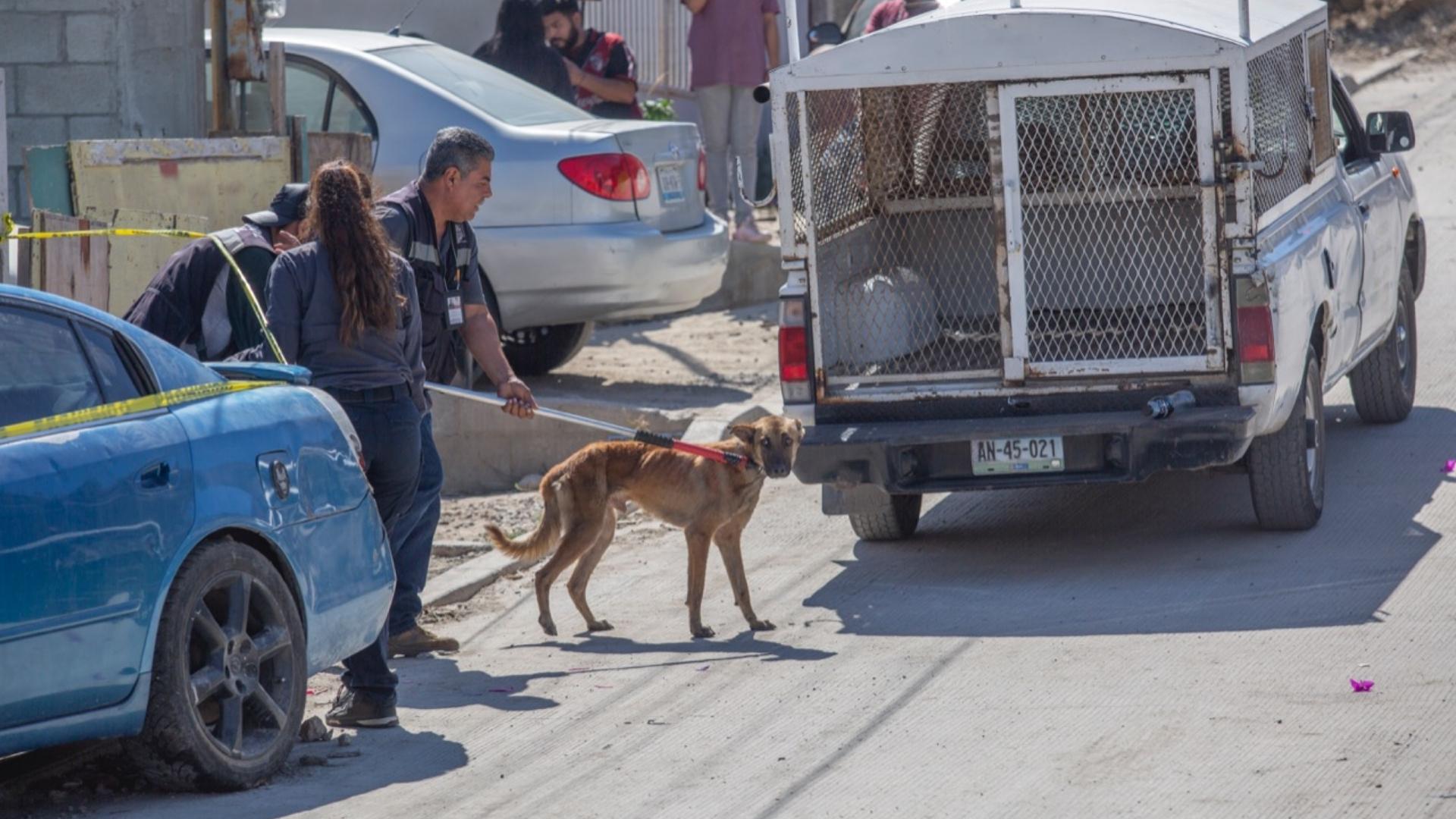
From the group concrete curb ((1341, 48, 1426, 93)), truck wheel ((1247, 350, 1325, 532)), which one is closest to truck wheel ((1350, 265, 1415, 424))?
truck wheel ((1247, 350, 1325, 532))

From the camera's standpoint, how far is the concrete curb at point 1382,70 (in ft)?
75.9

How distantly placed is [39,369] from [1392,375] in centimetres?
760

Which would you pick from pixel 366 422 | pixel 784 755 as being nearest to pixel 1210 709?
pixel 784 755

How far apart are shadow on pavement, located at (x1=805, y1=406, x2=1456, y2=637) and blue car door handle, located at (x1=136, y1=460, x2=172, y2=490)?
10.1ft

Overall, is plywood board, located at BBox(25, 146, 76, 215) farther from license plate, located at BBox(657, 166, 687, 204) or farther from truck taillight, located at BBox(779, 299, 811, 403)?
license plate, located at BBox(657, 166, 687, 204)

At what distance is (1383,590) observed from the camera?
25.0 feet

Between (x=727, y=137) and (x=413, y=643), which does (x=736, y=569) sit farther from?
(x=727, y=137)

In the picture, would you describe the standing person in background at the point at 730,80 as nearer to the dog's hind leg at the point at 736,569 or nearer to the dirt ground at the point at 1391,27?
the dog's hind leg at the point at 736,569

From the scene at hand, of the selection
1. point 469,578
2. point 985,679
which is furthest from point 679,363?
point 985,679

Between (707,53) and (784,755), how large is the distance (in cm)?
1036

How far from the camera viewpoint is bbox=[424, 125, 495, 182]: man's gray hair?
7.26 m

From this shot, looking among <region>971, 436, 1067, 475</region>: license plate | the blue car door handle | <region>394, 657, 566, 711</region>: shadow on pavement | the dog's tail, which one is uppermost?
the blue car door handle

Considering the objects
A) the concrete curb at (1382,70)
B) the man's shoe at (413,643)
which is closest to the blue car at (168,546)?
the man's shoe at (413,643)

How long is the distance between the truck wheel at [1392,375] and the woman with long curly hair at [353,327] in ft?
19.3
